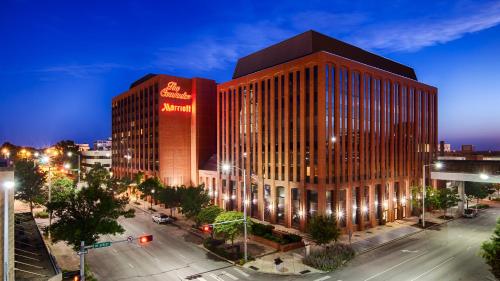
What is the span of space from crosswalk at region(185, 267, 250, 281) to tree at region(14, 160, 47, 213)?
124 feet

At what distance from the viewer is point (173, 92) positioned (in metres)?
72.4

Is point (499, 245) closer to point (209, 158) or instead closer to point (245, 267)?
point (245, 267)

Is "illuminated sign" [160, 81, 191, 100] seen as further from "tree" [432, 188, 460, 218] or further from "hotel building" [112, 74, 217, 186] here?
"tree" [432, 188, 460, 218]

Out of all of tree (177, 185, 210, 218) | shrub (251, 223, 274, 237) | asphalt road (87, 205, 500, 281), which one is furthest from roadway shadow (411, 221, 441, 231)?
tree (177, 185, 210, 218)

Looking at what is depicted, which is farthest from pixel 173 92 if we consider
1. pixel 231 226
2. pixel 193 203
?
pixel 231 226

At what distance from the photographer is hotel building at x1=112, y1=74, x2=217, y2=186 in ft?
234

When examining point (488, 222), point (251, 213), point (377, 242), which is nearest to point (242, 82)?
point (251, 213)

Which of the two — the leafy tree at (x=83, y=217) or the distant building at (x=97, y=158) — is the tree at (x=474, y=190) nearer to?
the leafy tree at (x=83, y=217)

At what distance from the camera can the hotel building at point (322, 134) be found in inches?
1743

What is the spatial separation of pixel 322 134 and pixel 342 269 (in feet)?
60.2

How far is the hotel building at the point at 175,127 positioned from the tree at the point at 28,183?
22.9 meters

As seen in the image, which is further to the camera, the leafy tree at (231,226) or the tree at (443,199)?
the tree at (443,199)

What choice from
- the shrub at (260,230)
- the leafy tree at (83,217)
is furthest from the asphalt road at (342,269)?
the shrub at (260,230)

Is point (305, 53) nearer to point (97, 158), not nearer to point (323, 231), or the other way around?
point (323, 231)
